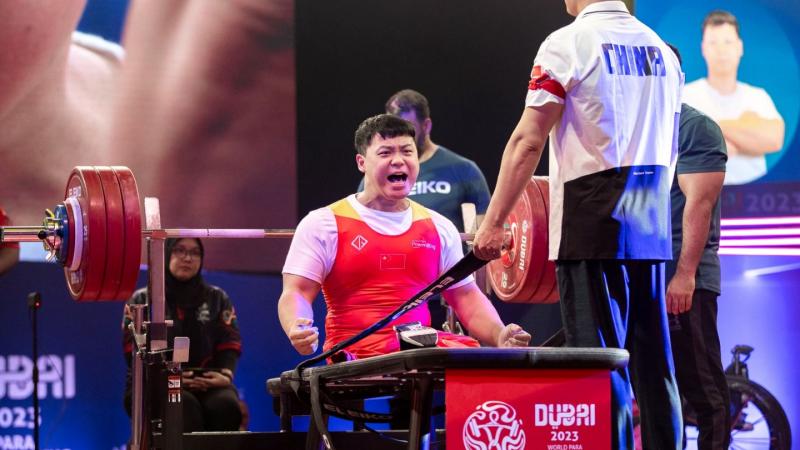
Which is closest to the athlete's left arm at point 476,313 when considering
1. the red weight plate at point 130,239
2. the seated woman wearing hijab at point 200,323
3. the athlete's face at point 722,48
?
the red weight plate at point 130,239

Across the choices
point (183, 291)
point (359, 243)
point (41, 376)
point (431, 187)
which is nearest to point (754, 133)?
point (431, 187)

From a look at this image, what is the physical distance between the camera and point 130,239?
3924 mm

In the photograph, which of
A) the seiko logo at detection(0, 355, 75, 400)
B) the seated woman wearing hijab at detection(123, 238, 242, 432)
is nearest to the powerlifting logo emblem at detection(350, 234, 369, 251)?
the seated woman wearing hijab at detection(123, 238, 242, 432)

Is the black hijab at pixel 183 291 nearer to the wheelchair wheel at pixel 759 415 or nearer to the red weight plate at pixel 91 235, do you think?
the red weight plate at pixel 91 235

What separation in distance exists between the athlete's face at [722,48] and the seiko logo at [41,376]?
4.14 m

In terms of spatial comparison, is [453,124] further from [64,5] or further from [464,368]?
[464,368]

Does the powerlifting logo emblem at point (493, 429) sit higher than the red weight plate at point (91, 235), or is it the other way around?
the red weight plate at point (91, 235)

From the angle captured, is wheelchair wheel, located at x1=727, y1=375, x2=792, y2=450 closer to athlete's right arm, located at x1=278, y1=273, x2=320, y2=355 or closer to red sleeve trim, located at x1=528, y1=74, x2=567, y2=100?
athlete's right arm, located at x1=278, y1=273, x2=320, y2=355

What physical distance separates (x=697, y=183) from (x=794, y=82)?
2876mm

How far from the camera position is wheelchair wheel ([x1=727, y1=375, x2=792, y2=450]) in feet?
18.7

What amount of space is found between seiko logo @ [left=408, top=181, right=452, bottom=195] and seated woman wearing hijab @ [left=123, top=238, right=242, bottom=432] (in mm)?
1251

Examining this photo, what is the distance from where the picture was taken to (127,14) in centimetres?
618

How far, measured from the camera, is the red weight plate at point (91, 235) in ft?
A: 12.8

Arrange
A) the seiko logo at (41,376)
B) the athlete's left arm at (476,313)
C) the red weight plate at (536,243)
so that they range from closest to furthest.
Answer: the athlete's left arm at (476,313), the red weight plate at (536,243), the seiko logo at (41,376)
